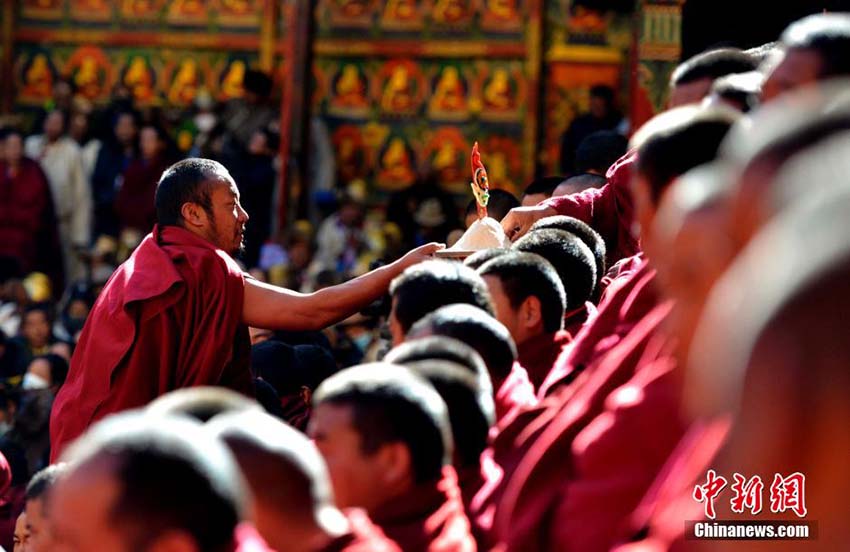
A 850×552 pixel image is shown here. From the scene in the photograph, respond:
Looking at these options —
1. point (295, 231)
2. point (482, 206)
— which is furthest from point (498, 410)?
point (295, 231)

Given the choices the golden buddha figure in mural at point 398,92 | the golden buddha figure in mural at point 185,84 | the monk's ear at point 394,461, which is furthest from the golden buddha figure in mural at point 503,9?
the monk's ear at point 394,461

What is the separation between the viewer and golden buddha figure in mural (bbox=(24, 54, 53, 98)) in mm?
15562

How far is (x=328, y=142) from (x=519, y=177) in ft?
5.47

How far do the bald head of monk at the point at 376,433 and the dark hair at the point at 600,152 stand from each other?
4.72 metres

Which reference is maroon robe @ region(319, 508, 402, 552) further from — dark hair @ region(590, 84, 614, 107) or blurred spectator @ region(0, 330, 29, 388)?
dark hair @ region(590, 84, 614, 107)

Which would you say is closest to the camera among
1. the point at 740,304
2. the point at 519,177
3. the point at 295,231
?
the point at 740,304

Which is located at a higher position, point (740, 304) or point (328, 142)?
point (740, 304)

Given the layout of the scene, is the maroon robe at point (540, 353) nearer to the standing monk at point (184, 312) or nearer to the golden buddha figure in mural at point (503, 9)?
the standing monk at point (184, 312)

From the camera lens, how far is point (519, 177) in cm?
1412

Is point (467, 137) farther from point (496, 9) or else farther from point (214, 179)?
point (214, 179)

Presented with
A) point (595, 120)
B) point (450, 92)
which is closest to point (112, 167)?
point (450, 92)

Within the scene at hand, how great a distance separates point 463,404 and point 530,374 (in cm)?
110

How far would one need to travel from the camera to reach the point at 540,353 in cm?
504

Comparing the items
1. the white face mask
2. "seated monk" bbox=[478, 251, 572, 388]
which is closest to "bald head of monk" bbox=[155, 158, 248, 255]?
"seated monk" bbox=[478, 251, 572, 388]
